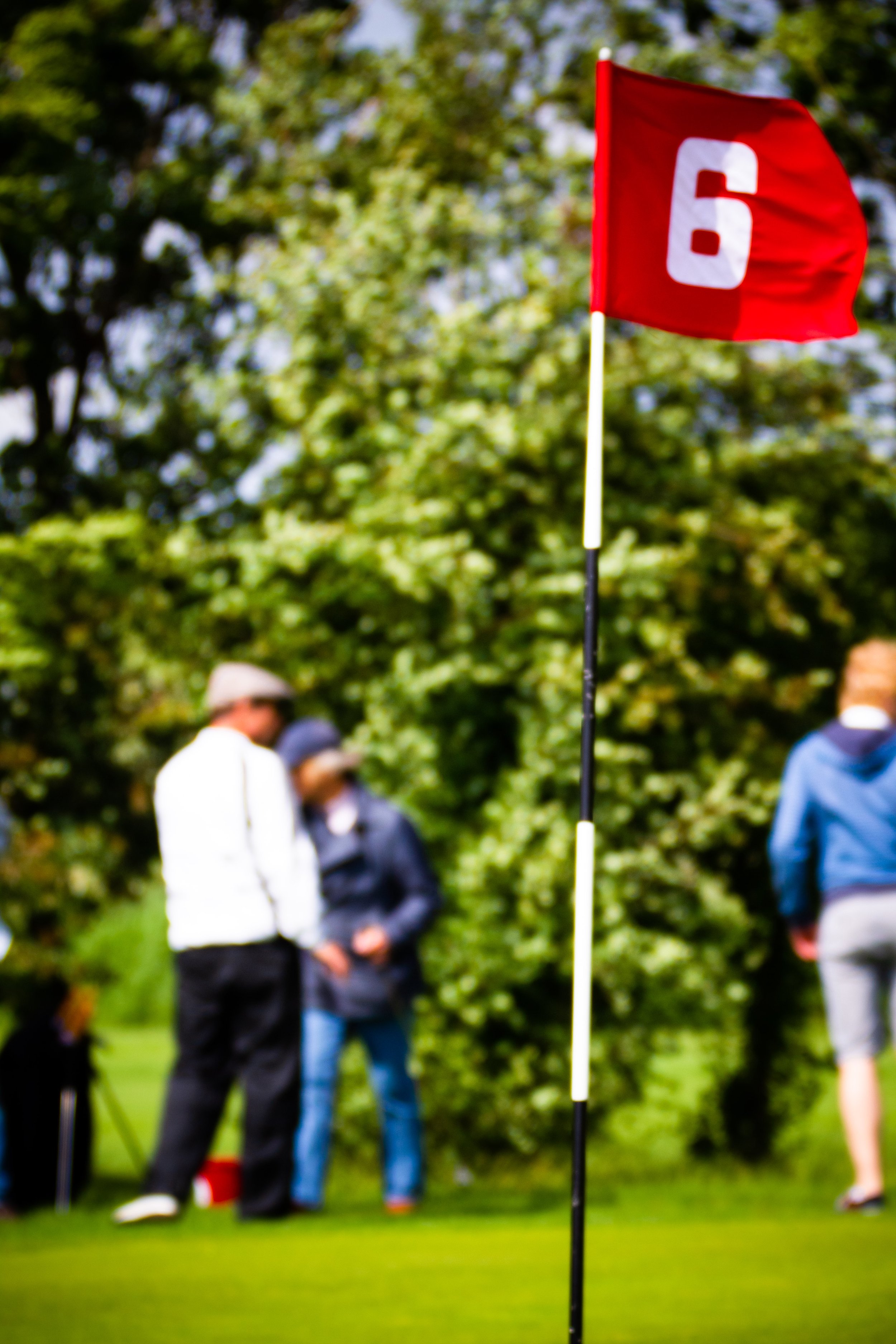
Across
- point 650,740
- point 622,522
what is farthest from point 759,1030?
point 622,522

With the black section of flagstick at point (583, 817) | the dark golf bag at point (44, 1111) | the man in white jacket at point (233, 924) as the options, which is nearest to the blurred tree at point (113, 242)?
the dark golf bag at point (44, 1111)

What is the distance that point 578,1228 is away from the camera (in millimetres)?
3590

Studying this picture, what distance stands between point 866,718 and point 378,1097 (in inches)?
104

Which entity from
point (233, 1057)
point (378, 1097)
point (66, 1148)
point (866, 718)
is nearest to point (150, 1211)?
point (233, 1057)

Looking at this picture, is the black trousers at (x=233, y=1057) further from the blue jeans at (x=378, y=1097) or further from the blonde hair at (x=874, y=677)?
the blonde hair at (x=874, y=677)

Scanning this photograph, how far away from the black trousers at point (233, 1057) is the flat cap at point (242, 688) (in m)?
0.87

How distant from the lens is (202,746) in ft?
19.6

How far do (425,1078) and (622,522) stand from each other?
355cm

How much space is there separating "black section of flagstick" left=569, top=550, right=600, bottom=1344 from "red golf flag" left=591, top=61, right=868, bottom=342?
2.70ft

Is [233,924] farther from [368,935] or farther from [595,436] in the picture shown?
[595,436]

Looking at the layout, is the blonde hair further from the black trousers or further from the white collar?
the black trousers

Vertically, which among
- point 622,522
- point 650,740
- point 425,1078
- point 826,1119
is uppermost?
point 622,522

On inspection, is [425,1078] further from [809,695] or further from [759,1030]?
[809,695]

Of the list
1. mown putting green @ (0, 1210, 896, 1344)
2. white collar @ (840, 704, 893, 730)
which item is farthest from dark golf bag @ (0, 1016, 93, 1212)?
white collar @ (840, 704, 893, 730)
